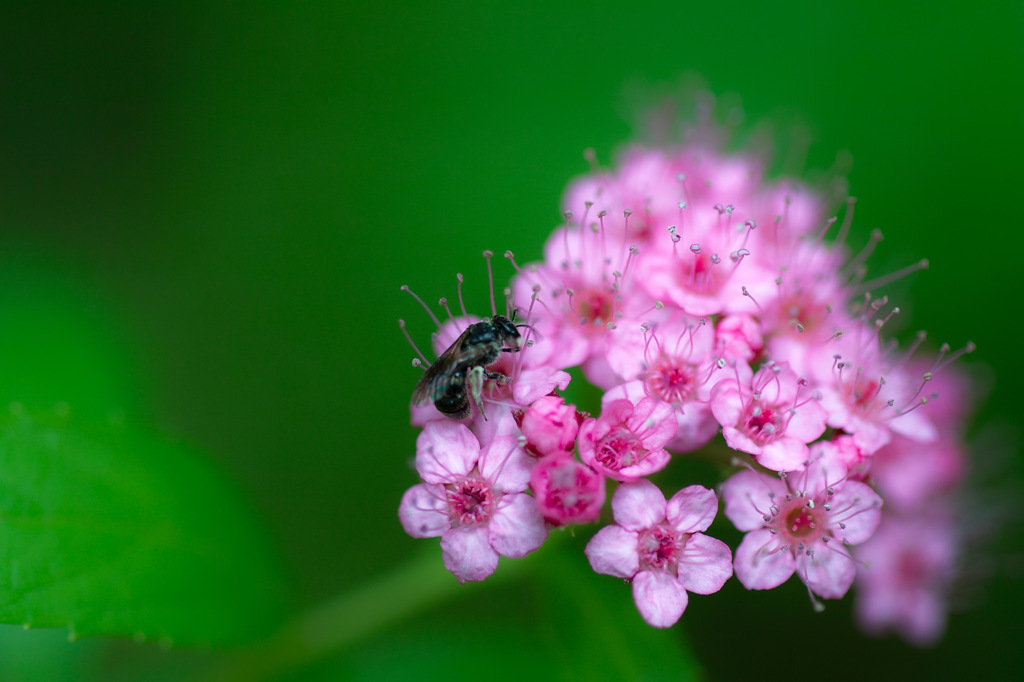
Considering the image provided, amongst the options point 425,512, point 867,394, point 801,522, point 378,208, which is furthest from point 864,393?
point 378,208

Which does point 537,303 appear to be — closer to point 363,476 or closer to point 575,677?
point 575,677

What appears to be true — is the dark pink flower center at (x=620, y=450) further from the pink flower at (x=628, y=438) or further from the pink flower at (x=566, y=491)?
the pink flower at (x=566, y=491)

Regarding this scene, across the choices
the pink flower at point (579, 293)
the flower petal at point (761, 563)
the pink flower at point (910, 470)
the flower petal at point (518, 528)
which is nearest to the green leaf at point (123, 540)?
the flower petal at point (518, 528)

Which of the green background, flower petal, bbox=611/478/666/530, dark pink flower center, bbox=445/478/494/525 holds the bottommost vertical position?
flower petal, bbox=611/478/666/530

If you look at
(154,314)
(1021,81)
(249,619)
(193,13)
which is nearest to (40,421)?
(249,619)

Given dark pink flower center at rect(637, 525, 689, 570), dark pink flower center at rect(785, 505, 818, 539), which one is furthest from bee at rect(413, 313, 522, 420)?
dark pink flower center at rect(785, 505, 818, 539)

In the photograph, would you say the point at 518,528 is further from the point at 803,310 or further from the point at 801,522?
the point at 803,310

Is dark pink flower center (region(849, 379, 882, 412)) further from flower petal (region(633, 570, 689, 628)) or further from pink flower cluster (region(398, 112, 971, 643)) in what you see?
flower petal (region(633, 570, 689, 628))
